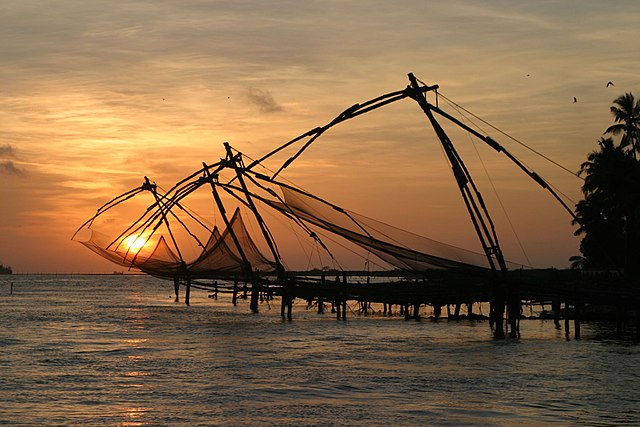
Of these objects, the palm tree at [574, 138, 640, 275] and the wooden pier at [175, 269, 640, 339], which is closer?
the wooden pier at [175, 269, 640, 339]

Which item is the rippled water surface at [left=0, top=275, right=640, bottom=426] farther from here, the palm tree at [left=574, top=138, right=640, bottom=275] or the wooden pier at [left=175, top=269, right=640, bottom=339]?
the palm tree at [left=574, top=138, right=640, bottom=275]

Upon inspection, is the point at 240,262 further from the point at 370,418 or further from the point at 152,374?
the point at 370,418

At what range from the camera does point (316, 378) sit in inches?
680

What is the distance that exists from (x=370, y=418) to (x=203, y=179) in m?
17.2

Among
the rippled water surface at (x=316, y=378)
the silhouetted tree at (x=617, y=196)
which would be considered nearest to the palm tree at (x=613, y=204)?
the silhouetted tree at (x=617, y=196)

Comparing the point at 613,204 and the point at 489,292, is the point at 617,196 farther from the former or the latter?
the point at 489,292

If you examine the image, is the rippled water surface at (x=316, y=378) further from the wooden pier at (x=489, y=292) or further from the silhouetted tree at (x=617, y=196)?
the silhouetted tree at (x=617, y=196)

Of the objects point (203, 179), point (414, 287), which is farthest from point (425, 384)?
point (203, 179)

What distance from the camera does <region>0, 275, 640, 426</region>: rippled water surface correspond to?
13.1 metres

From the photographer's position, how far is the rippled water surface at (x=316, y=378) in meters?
13.1

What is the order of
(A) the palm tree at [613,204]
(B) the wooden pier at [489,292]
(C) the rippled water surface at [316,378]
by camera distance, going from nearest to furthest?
(C) the rippled water surface at [316,378], (B) the wooden pier at [489,292], (A) the palm tree at [613,204]

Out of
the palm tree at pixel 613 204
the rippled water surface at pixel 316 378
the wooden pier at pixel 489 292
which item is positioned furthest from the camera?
the palm tree at pixel 613 204

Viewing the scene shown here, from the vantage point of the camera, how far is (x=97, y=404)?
14.0 metres

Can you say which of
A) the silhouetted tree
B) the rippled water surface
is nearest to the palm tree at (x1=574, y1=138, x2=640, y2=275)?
the silhouetted tree
